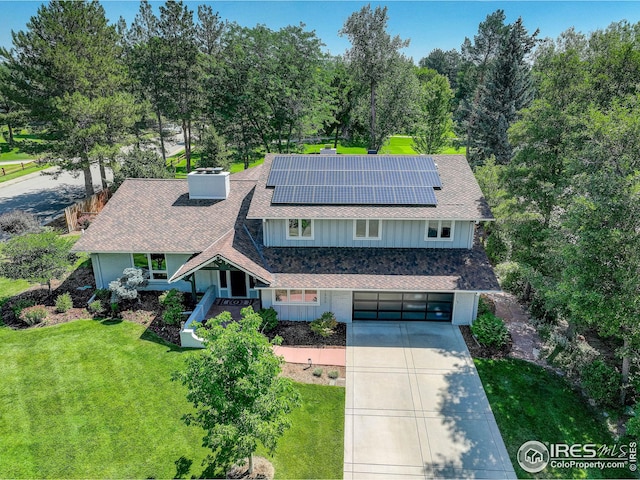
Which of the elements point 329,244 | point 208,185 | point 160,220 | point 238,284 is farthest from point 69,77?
point 329,244

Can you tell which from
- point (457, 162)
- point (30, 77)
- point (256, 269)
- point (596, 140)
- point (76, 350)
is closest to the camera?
point (596, 140)

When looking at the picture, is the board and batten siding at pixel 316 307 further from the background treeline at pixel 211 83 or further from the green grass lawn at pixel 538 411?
the background treeline at pixel 211 83

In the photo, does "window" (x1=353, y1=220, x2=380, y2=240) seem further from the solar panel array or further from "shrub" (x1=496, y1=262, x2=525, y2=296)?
"shrub" (x1=496, y1=262, x2=525, y2=296)

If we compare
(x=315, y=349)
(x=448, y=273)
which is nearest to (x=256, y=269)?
(x=315, y=349)

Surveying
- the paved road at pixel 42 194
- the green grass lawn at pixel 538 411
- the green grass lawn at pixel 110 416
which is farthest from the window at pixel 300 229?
the paved road at pixel 42 194

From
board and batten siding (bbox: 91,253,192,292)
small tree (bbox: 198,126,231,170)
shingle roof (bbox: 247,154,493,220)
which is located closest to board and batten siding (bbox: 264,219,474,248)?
shingle roof (bbox: 247,154,493,220)

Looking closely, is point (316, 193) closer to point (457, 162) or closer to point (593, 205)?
point (457, 162)
